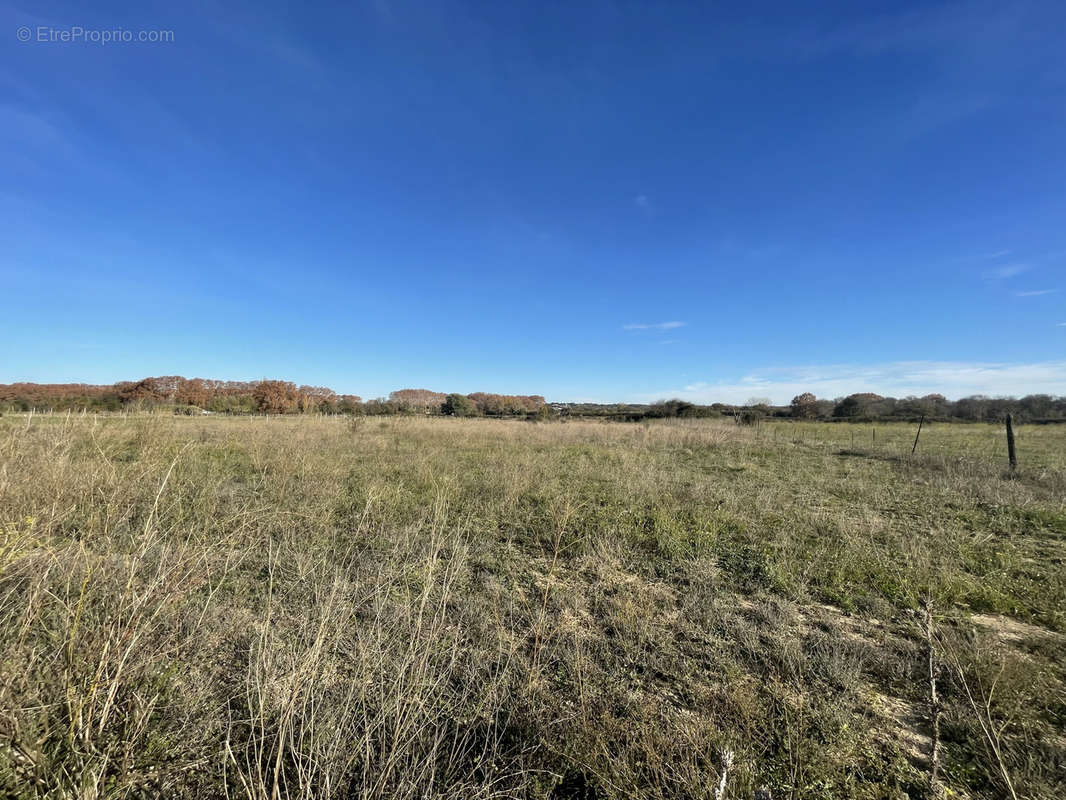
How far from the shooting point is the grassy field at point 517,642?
1802 mm

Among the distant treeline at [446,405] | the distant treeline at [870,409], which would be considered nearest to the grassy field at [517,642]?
the distant treeline at [446,405]

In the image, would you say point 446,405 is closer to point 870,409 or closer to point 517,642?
point 870,409

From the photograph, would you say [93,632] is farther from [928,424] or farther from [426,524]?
[928,424]

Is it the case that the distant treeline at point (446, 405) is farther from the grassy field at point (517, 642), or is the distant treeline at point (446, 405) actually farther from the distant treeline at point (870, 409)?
the grassy field at point (517, 642)

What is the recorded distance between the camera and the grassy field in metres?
1.80

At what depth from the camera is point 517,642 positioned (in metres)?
2.94

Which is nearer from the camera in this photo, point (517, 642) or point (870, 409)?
point (517, 642)

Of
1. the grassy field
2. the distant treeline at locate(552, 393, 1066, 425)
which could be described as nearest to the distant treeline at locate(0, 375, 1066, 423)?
the distant treeline at locate(552, 393, 1066, 425)

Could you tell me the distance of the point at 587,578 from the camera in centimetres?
453

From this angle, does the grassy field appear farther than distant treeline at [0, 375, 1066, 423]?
No

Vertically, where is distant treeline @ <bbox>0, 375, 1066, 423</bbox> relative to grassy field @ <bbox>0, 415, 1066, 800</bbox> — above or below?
above

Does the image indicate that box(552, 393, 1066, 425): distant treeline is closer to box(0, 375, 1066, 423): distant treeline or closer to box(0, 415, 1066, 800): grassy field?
box(0, 375, 1066, 423): distant treeline

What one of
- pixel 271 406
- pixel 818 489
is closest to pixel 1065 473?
pixel 818 489

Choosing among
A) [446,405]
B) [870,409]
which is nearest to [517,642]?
[870,409]
